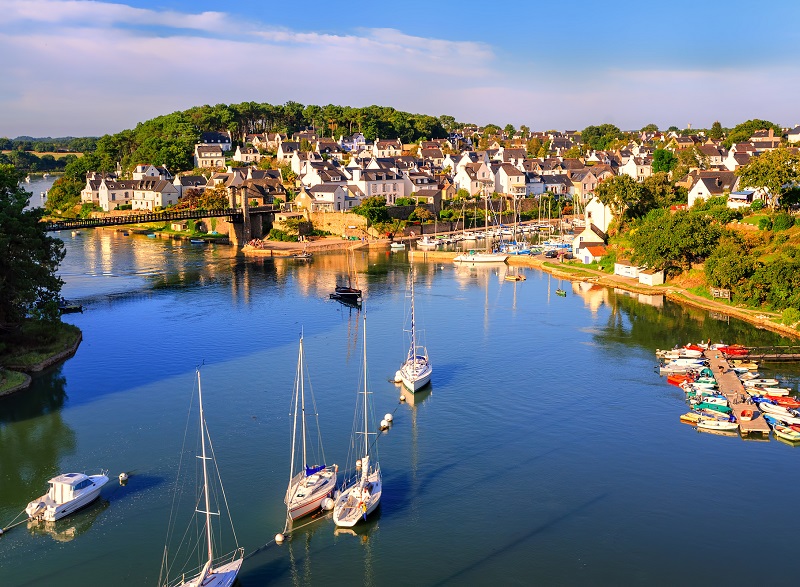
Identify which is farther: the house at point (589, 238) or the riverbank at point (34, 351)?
the house at point (589, 238)

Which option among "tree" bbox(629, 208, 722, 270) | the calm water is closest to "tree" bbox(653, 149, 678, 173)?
"tree" bbox(629, 208, 722, 270)

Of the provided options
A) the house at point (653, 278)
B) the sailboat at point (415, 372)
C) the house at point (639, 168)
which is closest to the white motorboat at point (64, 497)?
the sailboat at point (415, 372)

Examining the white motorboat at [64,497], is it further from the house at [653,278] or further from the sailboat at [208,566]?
the house at [653,278]

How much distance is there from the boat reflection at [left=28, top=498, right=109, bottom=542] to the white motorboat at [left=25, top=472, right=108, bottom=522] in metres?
0.13

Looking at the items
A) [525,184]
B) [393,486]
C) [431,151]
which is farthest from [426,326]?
[431,151]

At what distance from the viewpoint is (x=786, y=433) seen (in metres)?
24.7

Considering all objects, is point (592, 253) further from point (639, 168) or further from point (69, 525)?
point (69, 525)

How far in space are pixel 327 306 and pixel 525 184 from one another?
47131 millimetres

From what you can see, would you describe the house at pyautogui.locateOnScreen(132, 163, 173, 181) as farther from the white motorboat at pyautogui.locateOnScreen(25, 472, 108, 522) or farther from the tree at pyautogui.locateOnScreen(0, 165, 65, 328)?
the white motorboat at pyautogui.locateOnScreen(25, 472, 108, 522)

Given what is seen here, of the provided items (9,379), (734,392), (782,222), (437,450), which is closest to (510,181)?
(782,222)

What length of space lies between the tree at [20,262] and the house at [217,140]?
62958mm

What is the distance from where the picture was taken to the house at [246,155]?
95250 mm

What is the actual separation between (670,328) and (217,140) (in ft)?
242

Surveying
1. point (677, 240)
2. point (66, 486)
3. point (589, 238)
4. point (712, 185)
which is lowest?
point (66, 486)
